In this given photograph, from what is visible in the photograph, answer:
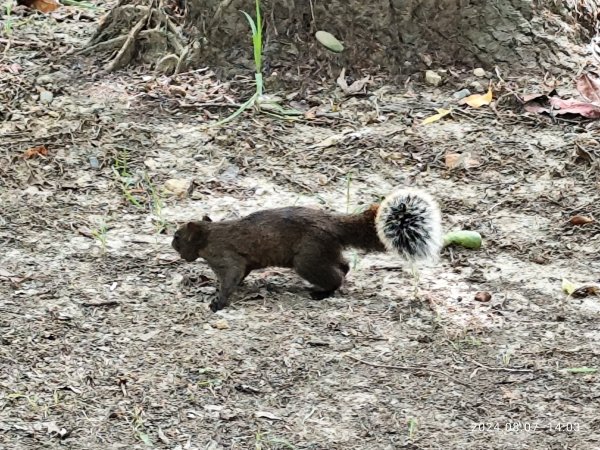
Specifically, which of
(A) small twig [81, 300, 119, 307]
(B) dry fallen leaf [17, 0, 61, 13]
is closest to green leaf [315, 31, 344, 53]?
(B) dry fallen leaf [17, 0, 61, 13]

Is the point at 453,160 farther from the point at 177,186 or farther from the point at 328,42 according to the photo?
the point at 177,186

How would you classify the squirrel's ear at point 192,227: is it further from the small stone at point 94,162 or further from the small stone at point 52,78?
the small stone at point 52,78

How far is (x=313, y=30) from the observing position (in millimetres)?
7398

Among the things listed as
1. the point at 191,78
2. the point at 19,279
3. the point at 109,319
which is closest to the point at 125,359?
the point at 109,319

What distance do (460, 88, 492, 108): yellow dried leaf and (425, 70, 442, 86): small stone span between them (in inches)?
9.6

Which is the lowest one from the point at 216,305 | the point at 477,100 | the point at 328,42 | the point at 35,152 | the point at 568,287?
the point at 35,152

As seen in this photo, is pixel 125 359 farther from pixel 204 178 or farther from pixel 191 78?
pixel 191 78

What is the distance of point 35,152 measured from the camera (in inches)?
263

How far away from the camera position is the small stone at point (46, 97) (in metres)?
7.19

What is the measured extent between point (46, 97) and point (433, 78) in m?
2.52

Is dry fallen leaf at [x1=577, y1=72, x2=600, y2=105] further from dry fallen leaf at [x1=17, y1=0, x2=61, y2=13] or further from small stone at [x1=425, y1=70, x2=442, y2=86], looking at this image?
dry fallen leaf at [x1=17, y1=0, x2=61, y2=13]

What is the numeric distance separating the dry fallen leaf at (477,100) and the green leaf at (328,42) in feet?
2.95

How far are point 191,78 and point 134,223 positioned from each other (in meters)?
1.67

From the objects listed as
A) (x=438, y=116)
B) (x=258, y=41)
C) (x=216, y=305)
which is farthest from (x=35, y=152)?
(x=438, y=116)
